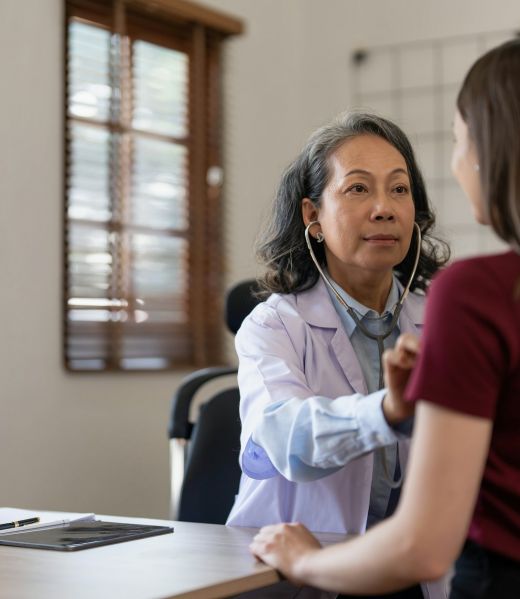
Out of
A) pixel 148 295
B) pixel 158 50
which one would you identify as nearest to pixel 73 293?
pixel 148 295

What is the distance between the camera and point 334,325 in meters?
1.72

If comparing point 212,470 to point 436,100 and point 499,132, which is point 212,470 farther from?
point 436,100

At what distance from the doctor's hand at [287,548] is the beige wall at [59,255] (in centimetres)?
189

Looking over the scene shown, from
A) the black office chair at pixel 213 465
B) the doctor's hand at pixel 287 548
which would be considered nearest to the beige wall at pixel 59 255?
the black office chair at pixel 213 465

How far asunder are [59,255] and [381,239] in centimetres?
173

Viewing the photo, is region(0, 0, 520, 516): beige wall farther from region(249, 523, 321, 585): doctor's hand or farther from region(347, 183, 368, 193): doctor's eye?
region(249, 523, 321, 585): doctor's hand

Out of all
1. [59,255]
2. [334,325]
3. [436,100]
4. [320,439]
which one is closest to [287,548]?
[320,439]

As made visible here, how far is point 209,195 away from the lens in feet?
12.8

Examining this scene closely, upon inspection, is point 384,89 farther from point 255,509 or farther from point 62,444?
point 255,509

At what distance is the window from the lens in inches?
133

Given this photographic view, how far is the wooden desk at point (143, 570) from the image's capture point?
45.8 inches

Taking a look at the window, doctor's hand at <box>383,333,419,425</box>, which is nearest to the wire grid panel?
the window

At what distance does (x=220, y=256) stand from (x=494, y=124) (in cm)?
290

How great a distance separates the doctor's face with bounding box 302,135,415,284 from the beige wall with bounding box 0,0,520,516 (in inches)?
60.3
